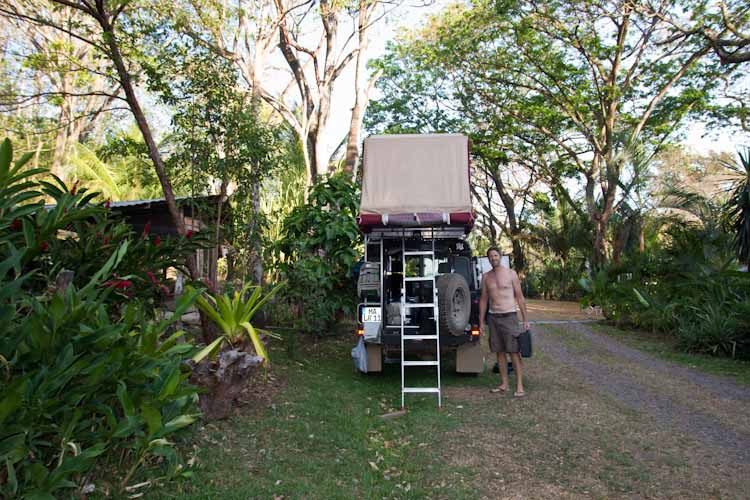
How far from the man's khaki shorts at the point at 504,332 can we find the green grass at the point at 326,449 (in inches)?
44.4

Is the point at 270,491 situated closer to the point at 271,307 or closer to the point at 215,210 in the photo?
the point at 215,210

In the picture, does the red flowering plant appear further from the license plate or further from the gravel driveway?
the gravel driveway

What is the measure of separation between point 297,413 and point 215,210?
5557 millimetres

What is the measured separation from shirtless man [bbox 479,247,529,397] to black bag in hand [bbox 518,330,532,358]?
0.20 ft

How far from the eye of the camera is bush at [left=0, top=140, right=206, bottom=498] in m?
3.25

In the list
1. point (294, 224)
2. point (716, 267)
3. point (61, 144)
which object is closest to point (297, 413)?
point (294, 224)

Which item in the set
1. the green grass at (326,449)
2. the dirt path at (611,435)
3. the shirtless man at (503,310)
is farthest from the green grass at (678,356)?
the green grass at (326,449)

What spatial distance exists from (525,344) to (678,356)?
5129mm

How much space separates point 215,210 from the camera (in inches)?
448

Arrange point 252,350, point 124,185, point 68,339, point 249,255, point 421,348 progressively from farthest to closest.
Answer: point 124,185, point 249,255, point 421,348, point 252,350, point 68,339

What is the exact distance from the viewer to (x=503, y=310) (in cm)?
802

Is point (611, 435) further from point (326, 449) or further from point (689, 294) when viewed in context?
point (689, 294)

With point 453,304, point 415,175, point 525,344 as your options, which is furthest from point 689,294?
point 453,304

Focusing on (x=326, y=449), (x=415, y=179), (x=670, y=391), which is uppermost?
(x=415, y=179)
